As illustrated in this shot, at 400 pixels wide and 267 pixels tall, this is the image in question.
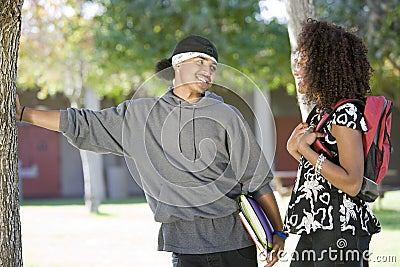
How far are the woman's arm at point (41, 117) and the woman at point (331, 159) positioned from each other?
3.97ft

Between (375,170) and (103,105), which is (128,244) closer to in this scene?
(375,170)

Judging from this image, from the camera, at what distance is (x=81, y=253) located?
10023mm

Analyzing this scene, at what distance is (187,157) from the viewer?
3.94 metres

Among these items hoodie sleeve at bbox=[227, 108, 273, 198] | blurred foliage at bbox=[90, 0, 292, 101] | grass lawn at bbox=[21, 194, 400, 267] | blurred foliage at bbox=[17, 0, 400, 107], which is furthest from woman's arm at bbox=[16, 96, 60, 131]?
blurred foliage at bbox=[90, 0, 292, 101]

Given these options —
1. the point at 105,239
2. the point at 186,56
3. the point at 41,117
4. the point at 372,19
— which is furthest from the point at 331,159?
the point at 372,19

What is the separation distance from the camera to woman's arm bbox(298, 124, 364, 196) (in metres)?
3.51

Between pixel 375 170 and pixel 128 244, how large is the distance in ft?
25.0

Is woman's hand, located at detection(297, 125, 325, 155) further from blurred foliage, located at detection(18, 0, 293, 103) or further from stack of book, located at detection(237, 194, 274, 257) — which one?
blurred foliage, located at detection(18, 0, 293, 103)

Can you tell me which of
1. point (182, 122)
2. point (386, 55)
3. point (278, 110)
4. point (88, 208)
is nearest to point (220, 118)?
point (182, 122)

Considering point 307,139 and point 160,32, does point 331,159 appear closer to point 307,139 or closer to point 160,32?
point 307,139

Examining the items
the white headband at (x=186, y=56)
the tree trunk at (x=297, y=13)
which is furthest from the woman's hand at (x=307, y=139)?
the tree trunk at (x=297, y=13)

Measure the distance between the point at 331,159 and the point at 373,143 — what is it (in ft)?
0.68

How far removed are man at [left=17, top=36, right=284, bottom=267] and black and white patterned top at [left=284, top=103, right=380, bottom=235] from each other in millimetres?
290

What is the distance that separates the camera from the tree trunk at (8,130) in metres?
3.92
